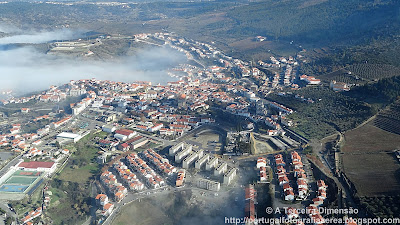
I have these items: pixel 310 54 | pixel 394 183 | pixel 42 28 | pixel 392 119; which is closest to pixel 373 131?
pixel 392 119

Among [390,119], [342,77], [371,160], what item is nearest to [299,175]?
[371,160]

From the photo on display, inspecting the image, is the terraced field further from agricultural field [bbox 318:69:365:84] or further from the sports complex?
the sports complex

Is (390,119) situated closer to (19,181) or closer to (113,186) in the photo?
(113,186)

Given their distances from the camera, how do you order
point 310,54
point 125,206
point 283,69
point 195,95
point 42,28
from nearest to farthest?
point 125,206, point 195,95, point 283,69, point 310,54, point 42,28

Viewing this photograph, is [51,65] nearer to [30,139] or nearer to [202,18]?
[30,139]

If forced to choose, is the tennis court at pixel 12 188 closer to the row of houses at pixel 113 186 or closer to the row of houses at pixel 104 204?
the row of houses at pixel 113 186

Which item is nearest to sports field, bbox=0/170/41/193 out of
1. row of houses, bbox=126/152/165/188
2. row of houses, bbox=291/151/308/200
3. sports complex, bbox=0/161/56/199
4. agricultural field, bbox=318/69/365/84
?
sports complex, bbox=0/161/56/199
